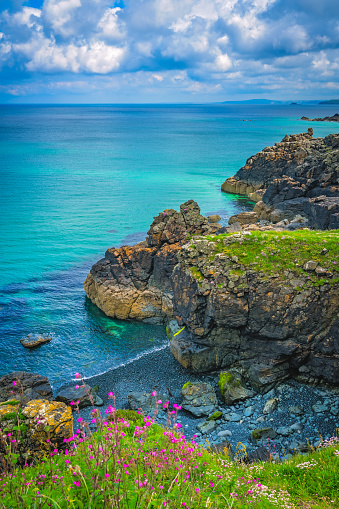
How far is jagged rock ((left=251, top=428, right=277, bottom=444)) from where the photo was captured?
56.6 ft

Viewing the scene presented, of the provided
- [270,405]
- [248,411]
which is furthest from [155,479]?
[270,405]

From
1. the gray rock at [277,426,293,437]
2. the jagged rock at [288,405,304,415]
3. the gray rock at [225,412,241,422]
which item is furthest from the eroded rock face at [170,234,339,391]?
the gray rock at [277,426,293,437]

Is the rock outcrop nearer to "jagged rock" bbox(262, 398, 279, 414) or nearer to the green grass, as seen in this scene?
"jagged rock" bbox(262, 398, 279, 414)

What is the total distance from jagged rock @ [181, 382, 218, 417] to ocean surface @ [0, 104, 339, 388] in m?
7.75

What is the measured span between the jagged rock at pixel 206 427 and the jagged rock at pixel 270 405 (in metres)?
2.91

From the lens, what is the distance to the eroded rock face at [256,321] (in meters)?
20.4

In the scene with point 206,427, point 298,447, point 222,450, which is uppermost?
point 222,450

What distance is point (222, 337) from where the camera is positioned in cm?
2270

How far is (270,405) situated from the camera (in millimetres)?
19453

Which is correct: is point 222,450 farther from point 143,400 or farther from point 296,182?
point 296,182

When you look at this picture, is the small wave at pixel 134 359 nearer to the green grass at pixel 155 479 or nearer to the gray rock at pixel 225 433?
the gray rock at pixel 225 433

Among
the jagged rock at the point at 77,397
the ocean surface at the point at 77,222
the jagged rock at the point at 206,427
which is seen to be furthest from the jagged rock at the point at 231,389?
the ocean surface at the point at 77,222

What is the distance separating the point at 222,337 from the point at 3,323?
2040 centimetres

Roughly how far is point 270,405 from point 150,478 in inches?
598
